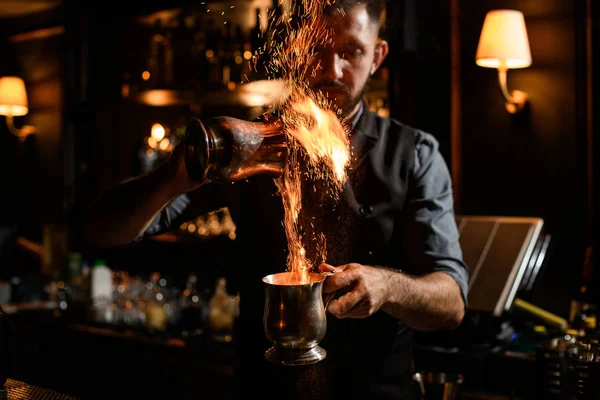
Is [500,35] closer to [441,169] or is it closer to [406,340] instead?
[441,169]

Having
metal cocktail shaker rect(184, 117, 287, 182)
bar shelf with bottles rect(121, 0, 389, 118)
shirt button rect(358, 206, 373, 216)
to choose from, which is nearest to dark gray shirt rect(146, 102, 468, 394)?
shirt button rect(358, 206, 373, 216)

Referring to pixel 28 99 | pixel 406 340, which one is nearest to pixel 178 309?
pixel 406 340

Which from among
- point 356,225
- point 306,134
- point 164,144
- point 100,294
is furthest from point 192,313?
point 306,134

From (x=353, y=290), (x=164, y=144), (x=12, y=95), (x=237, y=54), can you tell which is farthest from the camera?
(x=12, y=95)

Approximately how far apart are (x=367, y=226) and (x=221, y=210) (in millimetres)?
2203

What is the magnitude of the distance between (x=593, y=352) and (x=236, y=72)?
2809mm

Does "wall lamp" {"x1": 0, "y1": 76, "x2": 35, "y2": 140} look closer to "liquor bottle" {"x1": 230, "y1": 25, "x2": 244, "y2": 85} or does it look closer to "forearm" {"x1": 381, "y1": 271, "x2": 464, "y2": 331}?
"liquor bottle" {"x1": 230, "y1": 25, "x2": 244, "y2": 85}

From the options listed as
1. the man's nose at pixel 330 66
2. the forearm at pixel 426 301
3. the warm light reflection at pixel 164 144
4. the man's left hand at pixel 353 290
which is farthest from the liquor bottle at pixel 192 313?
the man's left hand at pixel 353 290

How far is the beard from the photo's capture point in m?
1.69

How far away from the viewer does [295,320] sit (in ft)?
3.61

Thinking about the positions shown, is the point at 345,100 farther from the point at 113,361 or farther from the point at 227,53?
the point at 113,361

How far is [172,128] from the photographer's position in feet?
14.8

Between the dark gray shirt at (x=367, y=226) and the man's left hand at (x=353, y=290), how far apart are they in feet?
1.73

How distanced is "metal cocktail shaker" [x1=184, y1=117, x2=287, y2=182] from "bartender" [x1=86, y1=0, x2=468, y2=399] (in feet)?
1.14
